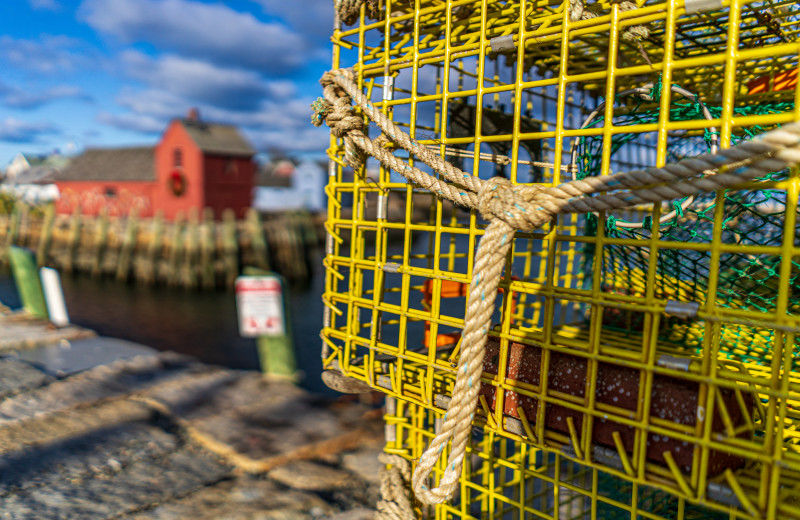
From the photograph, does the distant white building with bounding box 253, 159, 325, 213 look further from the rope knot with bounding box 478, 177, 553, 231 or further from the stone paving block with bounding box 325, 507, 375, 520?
the rope knot with bounding box 478, 177, 553, 231

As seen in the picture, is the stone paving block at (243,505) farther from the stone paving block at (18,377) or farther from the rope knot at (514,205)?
the rope knot at (514,205)

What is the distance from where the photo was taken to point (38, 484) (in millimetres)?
2938

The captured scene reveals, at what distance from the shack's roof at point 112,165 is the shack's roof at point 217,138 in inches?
141

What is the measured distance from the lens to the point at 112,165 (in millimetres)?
34875

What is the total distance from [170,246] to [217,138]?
9.88 m

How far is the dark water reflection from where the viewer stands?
45.8ft

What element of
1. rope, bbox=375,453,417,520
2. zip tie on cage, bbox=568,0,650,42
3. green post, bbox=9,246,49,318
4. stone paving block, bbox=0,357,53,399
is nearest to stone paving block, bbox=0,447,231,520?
rope, bbox=375,453,417,520

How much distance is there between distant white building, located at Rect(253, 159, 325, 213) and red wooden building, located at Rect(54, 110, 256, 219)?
17.1 meters

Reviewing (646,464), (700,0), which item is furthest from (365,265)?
(700,0)

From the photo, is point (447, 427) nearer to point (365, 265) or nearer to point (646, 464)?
point (646, 464)

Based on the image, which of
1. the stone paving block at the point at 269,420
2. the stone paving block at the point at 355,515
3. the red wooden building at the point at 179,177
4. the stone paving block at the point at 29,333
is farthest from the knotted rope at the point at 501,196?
the red wooden building at the point at 179,177

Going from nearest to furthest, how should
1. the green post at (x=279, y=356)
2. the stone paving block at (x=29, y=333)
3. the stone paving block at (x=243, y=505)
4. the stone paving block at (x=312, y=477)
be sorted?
the stone paving block at (x=243, y=505) < the stone paving block at (x=312, y=477) < the stone paving block at (x=29, y=333) < the green post at (x=279, y=356)

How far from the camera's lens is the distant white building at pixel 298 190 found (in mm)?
51469

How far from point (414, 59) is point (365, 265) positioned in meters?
0.89
